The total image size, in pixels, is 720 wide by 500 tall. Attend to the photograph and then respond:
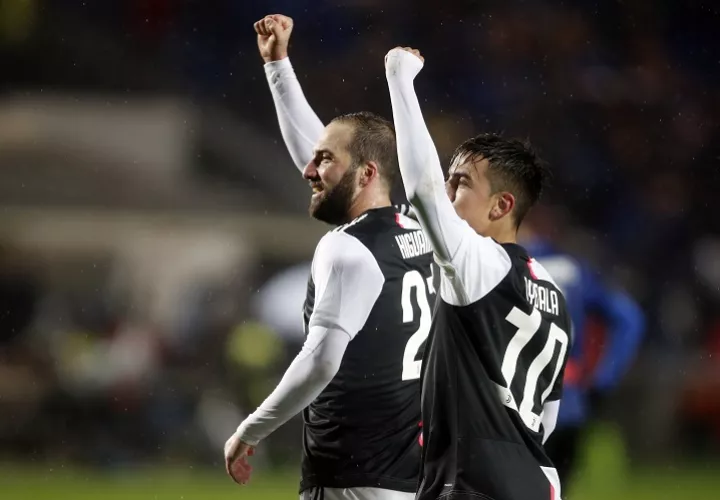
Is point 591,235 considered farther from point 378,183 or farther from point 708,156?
point 378,183

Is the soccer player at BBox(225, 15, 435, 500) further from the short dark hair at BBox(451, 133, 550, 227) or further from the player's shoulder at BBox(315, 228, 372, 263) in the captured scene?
the short dark hair at BBox(451, 133, 550, 227)

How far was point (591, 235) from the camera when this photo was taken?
13188 millimetres

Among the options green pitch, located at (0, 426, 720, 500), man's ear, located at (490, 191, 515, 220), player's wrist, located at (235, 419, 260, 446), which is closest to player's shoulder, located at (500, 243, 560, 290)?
man's ear, located at (490, 191, 515, 220)

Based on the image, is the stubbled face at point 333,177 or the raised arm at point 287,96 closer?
the stubbled face at point 333,177

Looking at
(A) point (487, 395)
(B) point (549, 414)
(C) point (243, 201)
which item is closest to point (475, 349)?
(A) point (487, 395)

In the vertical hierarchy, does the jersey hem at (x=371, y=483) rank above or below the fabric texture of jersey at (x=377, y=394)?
below

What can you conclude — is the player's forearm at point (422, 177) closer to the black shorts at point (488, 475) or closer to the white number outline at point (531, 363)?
the white number outline at point (531, 363)

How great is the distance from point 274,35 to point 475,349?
2118 millimetres

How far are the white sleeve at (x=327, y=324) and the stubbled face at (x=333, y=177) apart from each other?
191 millimetres

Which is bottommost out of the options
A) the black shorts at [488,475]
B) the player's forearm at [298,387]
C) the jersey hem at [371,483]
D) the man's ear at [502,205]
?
the jersey hem at [371,483]

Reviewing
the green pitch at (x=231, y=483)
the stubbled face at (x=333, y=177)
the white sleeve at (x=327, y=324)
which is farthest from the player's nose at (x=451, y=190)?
the green pitch at (x=231, y=483)

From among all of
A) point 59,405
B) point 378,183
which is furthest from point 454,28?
point 378,183

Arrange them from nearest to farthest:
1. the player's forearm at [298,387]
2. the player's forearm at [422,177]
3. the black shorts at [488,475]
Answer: the player's forearm at [422,177], the black shorts at [488,475], the player's forearm at [298,387]

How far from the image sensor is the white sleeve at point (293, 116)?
484 cm
